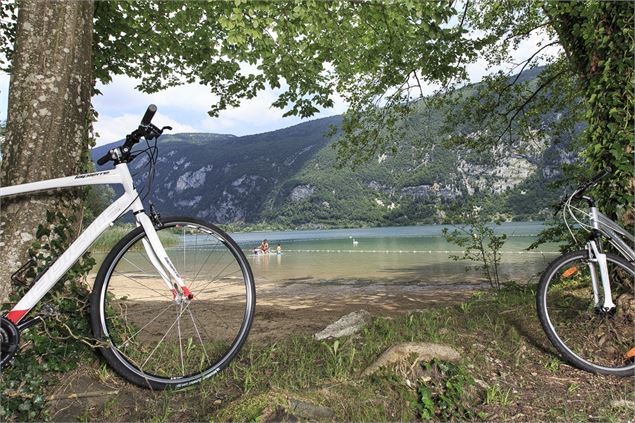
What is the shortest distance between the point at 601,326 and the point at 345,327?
7.59 ft

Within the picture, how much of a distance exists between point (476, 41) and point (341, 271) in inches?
653

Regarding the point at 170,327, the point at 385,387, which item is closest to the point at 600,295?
the point at 385,387

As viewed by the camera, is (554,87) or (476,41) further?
(554,87)

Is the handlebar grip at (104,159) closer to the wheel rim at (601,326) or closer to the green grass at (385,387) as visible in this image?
the green grass at (385,387)

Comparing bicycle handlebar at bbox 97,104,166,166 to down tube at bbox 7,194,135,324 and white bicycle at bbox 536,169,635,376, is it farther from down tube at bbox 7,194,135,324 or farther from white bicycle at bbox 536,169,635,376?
white bicycle at bbox 536,169,635,376

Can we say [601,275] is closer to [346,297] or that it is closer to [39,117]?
[39,117]

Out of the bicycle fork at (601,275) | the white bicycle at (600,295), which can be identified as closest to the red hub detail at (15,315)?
the white bicycle at (600,295)

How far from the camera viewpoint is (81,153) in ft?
11.3

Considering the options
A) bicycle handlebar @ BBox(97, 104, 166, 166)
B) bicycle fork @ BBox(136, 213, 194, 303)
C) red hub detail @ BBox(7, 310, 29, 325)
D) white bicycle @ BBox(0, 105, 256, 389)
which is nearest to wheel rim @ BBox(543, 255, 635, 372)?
white bicycle @ BBox(0, 105, 256, 389)

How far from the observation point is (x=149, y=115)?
2.93 meters

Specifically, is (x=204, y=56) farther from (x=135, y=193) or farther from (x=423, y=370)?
(x=423, y=370)

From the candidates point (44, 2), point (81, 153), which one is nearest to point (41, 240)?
point (81, 153)

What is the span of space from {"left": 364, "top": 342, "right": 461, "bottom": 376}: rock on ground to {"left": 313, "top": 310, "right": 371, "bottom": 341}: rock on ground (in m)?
0.87

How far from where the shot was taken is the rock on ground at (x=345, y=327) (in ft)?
12.8
